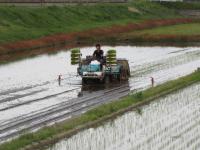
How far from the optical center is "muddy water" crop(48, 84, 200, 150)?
49.3ft

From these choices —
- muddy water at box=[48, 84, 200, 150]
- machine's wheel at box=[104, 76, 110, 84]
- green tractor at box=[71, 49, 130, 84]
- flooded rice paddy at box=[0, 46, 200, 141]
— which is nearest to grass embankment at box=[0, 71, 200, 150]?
muddy water at box=[48, 84, 200, 150]

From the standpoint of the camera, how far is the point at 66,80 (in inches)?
1184

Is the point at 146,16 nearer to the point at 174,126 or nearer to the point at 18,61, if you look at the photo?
the point at 18,61

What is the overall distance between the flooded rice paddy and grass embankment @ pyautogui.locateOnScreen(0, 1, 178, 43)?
660 cm

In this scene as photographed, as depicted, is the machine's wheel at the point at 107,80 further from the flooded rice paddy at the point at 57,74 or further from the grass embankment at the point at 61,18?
the grass embankment at the point at 61,18

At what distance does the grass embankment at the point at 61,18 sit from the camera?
52.3 m

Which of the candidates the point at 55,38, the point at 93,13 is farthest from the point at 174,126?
the point at 93,13

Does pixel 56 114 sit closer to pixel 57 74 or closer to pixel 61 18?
pixel 57 74

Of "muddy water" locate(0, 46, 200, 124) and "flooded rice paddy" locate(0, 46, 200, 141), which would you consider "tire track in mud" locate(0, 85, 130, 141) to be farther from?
"muddy water" locate(0, 46, 200, 124)

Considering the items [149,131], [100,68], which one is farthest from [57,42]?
[149,131]

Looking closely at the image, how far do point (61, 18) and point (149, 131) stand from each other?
155 ft

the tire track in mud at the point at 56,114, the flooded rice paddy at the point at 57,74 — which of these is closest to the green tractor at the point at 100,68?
the flooded rice paddy at the point at 57,74

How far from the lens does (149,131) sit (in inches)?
657

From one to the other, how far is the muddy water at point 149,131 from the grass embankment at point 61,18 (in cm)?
2838
